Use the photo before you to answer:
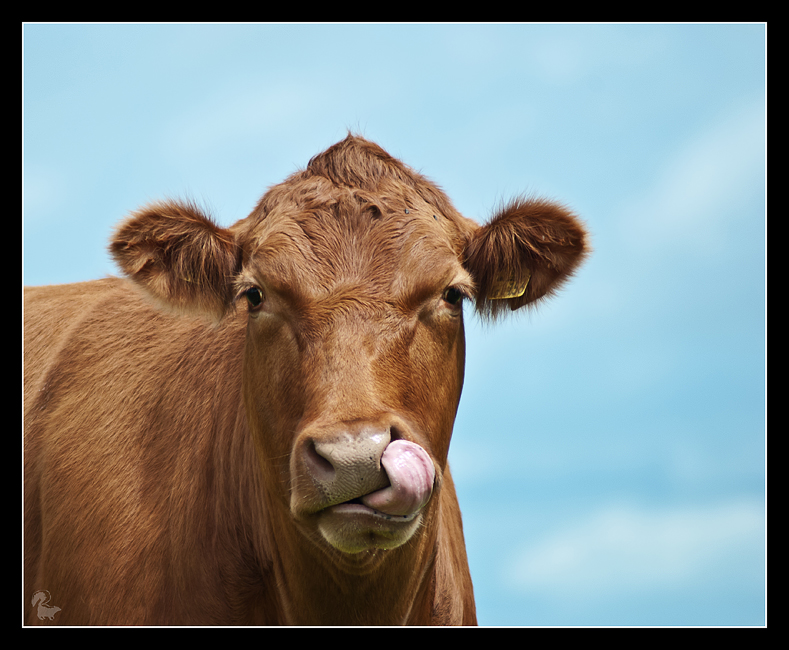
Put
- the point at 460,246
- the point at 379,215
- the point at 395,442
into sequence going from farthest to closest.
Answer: the point at 460,246 → the point at 379,215 → the point at 395,442

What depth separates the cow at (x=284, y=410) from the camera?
3770mm

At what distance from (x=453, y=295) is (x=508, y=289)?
73 cm

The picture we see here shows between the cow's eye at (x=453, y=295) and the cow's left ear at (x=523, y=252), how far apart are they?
0.45 m

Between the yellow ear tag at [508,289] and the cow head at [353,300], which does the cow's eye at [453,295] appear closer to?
the cow head at [353,300]

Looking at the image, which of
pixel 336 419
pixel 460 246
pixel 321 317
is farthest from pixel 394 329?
pixel 460 246

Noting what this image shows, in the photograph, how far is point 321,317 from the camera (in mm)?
4094

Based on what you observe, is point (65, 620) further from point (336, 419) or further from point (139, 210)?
point (336, 419)

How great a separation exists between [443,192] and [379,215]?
2.56 ft

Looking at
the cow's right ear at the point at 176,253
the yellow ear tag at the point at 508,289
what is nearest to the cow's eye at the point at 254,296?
the cow's right ear at the point at 176,253

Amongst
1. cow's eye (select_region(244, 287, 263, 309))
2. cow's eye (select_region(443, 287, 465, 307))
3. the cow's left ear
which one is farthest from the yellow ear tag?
cow's eye (select_region(244, 287, 263, 309))

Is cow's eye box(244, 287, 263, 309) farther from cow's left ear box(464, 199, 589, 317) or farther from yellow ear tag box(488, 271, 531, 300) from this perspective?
yellow ear tag box(488, 271, 531, 300)

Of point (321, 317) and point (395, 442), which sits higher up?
point (321, 317)

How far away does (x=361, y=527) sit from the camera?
11.7 ft

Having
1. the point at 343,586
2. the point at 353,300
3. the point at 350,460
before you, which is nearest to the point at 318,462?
the point at 350,460
